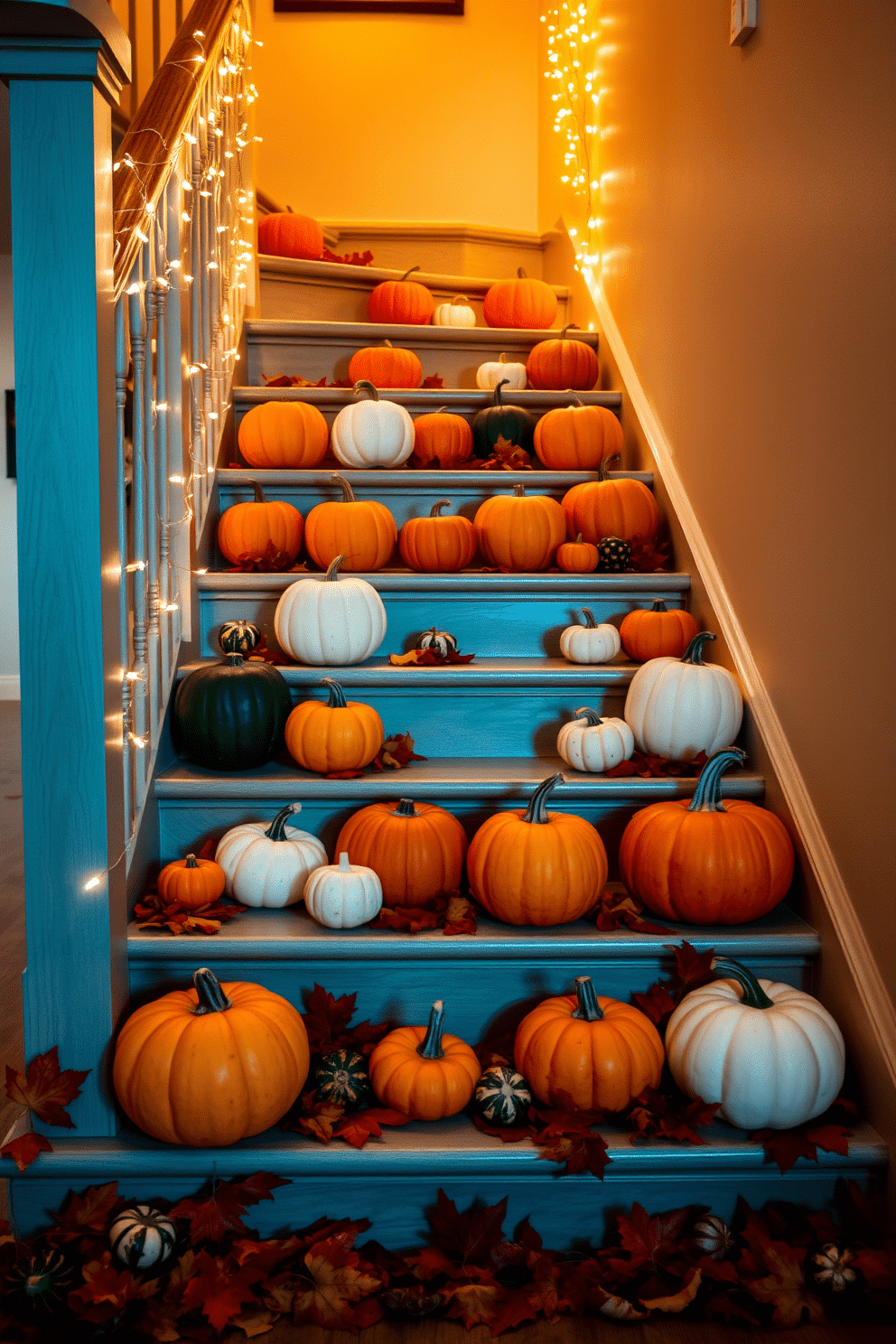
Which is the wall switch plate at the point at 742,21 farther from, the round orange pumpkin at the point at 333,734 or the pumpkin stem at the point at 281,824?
the pumpkin stem at the point at 281,824

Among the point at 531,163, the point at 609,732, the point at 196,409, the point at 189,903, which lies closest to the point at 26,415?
the point at 189,903

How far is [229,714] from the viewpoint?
192 cm

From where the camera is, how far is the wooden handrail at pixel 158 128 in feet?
5.34

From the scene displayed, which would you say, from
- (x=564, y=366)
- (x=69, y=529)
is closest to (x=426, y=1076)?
(x=69, y=529)

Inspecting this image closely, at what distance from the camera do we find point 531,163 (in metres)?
5.06

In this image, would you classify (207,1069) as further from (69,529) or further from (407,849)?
(69,529)

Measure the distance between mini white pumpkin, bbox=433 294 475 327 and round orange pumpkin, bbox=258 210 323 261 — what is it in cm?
55

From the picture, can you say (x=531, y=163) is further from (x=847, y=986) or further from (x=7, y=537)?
(x=847, y=986)

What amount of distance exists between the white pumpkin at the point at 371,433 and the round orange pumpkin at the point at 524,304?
3.66 ft

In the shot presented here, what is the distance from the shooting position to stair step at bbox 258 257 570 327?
362cm

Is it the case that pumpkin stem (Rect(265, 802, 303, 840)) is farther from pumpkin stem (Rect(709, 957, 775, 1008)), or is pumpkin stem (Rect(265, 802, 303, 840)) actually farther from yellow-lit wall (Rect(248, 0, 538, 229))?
yellow-lit wall (Rect(248, 0, 538, 229))

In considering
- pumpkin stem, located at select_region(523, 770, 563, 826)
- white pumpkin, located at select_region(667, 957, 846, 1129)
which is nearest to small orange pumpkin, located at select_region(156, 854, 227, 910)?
pumpkin stem, located at select_region(523, 770, 563, 826)

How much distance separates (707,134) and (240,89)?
153 cm

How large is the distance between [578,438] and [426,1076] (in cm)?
182
